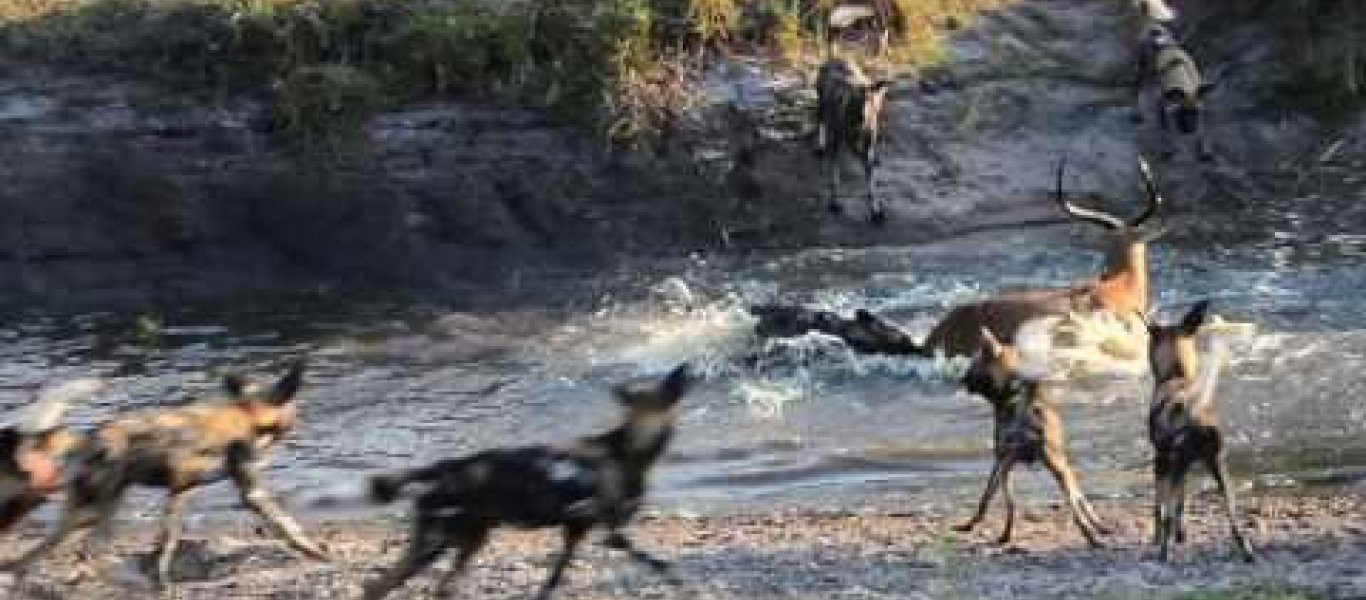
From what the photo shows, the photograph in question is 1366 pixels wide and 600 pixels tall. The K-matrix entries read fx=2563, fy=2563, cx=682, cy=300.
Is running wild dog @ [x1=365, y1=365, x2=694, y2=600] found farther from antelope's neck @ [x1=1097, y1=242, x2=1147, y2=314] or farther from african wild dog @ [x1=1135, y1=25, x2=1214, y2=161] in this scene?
african wild dog @ [x1=1135, y1=25, x2=1214, y2=161]

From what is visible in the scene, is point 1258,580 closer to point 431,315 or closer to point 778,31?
point 431,315

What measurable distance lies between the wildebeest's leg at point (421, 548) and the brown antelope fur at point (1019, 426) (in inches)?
104

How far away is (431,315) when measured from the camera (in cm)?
1833

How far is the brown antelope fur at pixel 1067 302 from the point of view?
50.7 ft

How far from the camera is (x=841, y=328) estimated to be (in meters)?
Answer: 16.0

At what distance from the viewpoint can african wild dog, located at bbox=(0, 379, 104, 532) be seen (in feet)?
34.2

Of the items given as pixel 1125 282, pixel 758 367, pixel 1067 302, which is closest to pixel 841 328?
pixel 758 367

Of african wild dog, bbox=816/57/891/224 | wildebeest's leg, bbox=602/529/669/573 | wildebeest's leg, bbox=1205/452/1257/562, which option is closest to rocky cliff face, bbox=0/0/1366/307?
african wild dog, bbox=816/57/891/224

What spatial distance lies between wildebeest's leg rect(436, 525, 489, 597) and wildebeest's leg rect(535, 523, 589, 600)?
0.30 metres

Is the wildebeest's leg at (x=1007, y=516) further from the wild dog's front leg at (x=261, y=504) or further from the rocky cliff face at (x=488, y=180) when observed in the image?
the rocky cliff face at (x=488, y=180)

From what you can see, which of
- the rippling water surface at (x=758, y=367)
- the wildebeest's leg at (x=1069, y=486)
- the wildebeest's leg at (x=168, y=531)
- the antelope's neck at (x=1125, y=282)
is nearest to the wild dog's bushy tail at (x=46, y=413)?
the wildebeest's leg at (x=168, y=531)

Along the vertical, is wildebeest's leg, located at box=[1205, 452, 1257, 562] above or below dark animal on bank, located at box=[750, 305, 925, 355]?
below

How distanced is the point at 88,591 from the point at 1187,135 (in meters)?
12.0

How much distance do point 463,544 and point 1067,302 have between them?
263 inches
